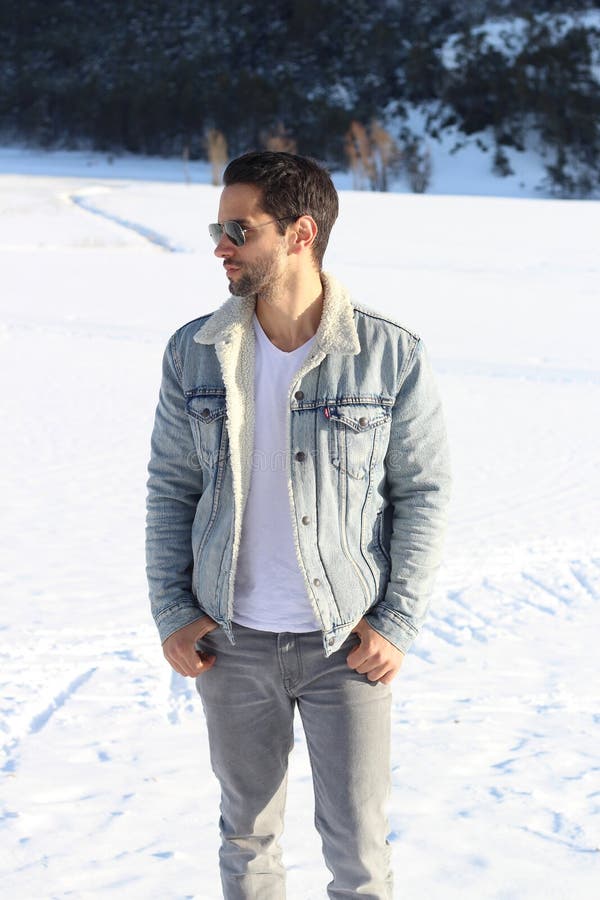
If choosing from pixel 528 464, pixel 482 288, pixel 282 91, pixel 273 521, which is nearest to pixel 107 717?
pixel 273 521

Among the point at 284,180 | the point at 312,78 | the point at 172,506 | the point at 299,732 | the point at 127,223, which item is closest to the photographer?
the point at 284,180

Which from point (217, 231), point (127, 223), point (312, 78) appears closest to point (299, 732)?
point (217, 231)

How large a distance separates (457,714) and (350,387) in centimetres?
190

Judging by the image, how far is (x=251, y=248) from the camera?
1905mm

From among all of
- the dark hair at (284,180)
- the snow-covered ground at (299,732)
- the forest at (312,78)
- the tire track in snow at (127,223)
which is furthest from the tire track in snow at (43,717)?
the forest at (312,78)

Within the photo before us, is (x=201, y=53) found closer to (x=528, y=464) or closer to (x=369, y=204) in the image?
(x=369, y=204)

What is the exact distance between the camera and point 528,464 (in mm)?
6309

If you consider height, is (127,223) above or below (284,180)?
above

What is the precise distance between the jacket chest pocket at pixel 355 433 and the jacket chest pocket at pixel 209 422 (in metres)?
0.18

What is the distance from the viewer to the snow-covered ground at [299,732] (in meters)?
2.78

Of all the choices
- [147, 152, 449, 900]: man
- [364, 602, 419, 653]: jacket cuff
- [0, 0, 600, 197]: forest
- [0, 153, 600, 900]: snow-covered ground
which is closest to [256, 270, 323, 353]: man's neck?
[147, 152, 449, 900]: man

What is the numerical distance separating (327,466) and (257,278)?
0.34 metres

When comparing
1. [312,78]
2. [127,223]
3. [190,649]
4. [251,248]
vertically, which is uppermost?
[312,78]

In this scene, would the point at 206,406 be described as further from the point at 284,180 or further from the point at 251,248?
the point at 284,180
